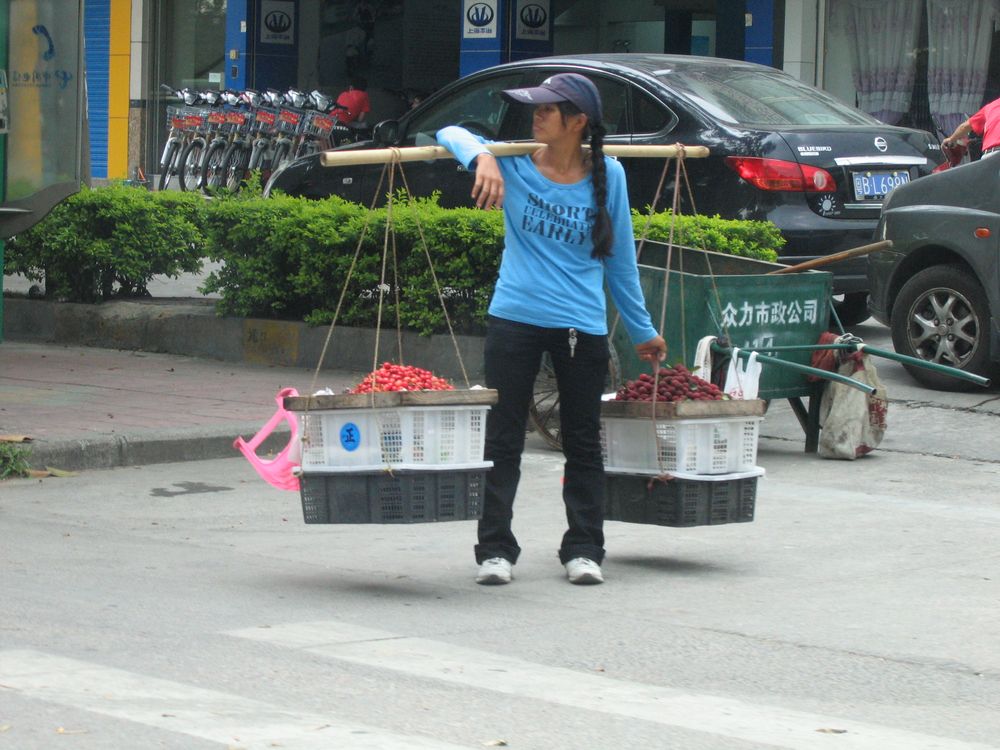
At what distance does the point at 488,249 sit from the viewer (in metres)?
10.4

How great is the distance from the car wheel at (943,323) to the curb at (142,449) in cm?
394

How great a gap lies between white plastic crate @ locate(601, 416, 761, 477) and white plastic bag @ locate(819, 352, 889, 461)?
2386 millimetres

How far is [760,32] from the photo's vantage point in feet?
68.6

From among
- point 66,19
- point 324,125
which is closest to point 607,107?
point 66,19

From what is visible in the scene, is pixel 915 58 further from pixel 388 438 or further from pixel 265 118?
pixel 388 438

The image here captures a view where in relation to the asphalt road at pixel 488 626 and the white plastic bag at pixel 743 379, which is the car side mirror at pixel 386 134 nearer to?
the asphalt road at pixel 488 626

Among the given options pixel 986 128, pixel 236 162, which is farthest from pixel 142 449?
pixel 236 162

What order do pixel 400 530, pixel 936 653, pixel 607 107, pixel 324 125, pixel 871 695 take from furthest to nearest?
pixel 324 125, pixel 607 107, pixel 400 530, pixel 936 653, pixel 871 695

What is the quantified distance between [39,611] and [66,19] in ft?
23.8

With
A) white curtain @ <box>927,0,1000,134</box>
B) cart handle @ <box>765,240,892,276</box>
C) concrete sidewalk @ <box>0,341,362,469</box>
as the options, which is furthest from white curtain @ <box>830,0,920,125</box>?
cart handle @ <box>765,240,892,276</box>

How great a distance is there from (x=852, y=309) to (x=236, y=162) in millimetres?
→ 13268

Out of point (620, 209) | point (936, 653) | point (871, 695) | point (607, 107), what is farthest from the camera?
point (607, 107)

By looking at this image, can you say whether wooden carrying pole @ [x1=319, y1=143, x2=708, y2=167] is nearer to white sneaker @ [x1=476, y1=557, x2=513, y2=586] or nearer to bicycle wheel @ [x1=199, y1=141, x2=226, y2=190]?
white sneaker @ [x1=476, y1=557, x2=513, y2=586]

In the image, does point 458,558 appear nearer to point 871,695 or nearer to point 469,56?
point 871,695
